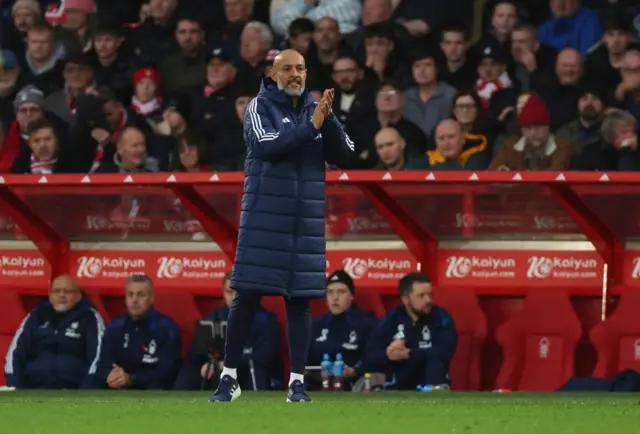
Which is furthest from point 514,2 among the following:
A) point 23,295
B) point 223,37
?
point 23,295

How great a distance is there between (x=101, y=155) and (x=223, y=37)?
2092 mm

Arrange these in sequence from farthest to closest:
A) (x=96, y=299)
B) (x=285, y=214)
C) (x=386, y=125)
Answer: (x=386, y=125) < (x=96, y=299) < (x=285, y=214)

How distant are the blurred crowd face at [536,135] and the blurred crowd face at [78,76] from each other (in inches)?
195

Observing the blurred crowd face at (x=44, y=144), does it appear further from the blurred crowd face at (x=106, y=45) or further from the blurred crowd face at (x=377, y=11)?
the blurred crowd face at (x=377, y=11)

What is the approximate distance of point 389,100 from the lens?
14.0 metres

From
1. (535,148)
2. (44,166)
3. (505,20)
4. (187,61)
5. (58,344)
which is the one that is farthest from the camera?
(187,61)

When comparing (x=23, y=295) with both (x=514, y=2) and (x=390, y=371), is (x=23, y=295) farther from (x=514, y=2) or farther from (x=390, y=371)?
(x=514, y=2)

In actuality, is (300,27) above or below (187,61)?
above

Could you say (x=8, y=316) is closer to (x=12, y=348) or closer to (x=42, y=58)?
(x=12, y=348)

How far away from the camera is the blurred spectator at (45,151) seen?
14.5m

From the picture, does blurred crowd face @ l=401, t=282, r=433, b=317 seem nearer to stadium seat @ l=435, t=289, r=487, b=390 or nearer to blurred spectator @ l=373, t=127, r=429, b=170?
stadium seat @ l=435, t=289, r=487, b=390

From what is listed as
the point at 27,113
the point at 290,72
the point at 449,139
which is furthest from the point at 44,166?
the point at 290,72

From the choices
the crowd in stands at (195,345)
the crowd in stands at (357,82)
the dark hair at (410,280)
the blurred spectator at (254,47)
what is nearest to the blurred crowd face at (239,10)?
the crowd in stands at (357,82)

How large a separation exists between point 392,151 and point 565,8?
10.1 feet
